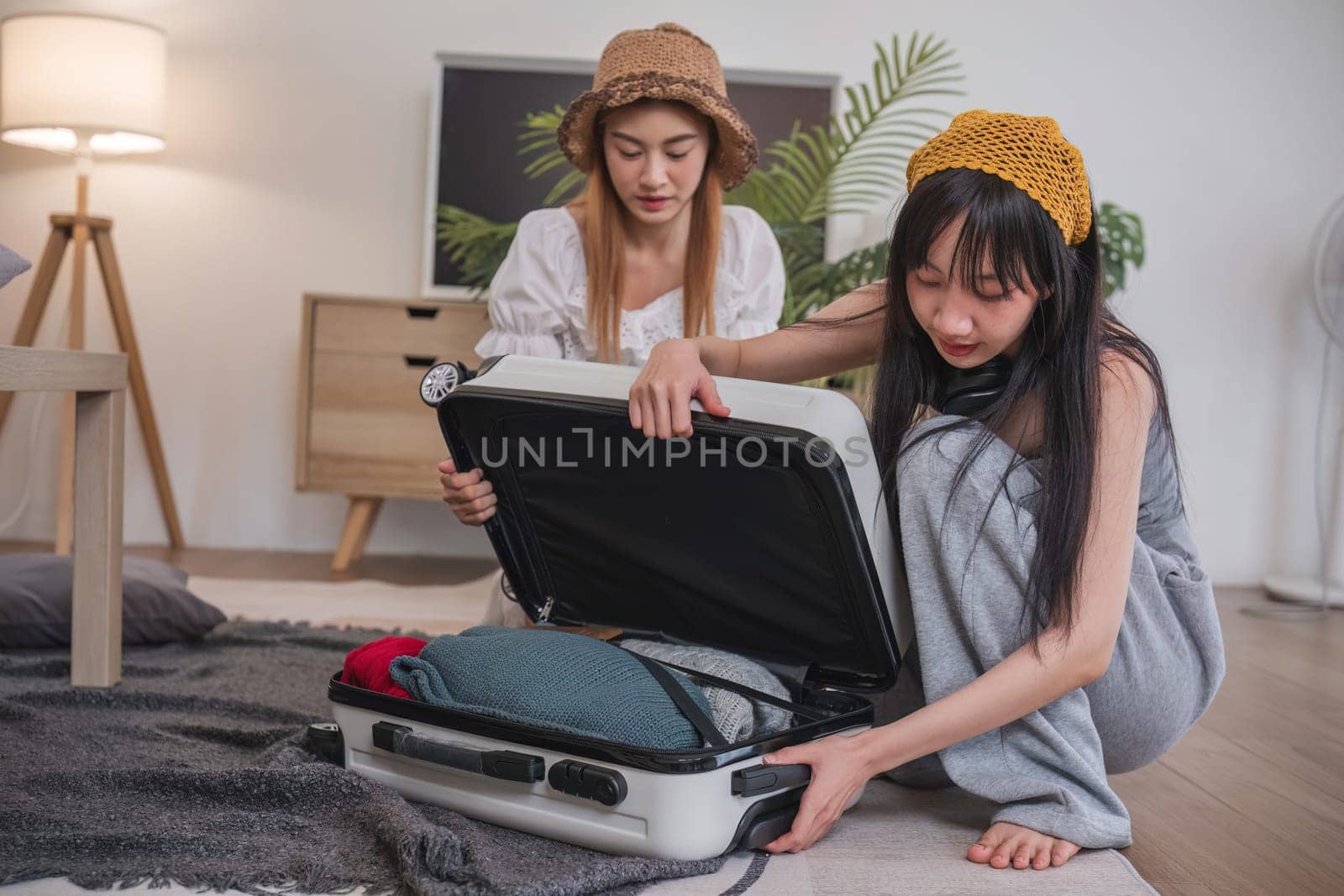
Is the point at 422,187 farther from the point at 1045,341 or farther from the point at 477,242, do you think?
the point at 1045,341

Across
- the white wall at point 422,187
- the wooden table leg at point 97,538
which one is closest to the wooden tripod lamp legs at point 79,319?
the white wall at point 422,187

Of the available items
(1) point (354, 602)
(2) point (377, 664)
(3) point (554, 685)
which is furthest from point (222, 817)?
(1) point (354, 602)

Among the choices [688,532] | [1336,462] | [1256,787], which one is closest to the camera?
[688,532]

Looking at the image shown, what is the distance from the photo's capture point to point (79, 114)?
2670 millimetres

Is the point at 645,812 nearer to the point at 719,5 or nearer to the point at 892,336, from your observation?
the point at 892,336

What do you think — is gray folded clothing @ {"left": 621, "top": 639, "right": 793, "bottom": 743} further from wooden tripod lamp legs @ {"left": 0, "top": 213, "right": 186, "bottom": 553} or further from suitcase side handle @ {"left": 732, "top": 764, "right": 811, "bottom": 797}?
wooden tripod lamp legs @ {"left": 0, "top": 213, "right": 186, "bottom": 553}

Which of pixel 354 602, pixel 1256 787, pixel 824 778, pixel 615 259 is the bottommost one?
pixel 354 602

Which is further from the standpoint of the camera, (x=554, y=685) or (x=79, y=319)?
(x=79, y=319)

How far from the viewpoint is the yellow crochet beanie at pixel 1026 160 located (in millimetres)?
1041

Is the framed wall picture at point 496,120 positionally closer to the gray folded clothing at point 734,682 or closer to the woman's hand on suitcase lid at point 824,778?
the gray folded clothing at point 734,682

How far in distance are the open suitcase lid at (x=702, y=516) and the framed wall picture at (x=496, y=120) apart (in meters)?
1.79

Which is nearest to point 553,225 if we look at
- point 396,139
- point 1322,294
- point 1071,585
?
point 1071,585

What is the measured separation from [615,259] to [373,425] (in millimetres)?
1205

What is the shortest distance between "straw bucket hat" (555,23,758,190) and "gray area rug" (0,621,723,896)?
2.82ft
